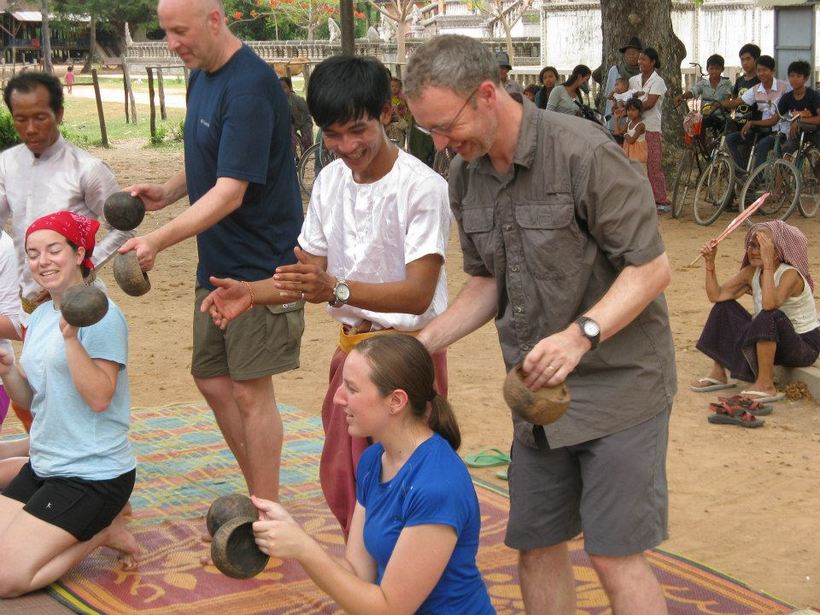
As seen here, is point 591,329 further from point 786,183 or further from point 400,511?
point 786,183

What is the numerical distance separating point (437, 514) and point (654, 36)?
13.1 m

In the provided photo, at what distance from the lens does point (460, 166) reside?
10.5 ft

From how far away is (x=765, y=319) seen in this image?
6844mm

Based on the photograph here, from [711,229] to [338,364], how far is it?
942 cm

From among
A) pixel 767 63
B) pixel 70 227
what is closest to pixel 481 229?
pixel 70 227

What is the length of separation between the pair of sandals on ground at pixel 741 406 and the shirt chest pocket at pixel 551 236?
12.1 ft

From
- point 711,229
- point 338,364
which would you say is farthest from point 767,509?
point 711,229

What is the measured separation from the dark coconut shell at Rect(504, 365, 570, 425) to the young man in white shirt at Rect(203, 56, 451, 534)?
2.46 feet

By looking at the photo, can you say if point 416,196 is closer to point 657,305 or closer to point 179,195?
point 657,305

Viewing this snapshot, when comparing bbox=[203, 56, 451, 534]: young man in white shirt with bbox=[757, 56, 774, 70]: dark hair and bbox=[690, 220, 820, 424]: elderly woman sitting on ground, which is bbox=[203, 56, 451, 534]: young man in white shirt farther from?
bbox=[757, 56, 774, 70]: dark hair

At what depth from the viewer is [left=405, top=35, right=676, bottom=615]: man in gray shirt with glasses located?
9.28 ft

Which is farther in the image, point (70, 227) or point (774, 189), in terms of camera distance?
point (774, 189)

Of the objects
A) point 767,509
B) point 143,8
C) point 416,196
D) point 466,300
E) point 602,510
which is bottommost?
point 767,509

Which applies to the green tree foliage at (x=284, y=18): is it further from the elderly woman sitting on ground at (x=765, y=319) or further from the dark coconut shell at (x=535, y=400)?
the dark coconut shell at (x=535, y=400)
